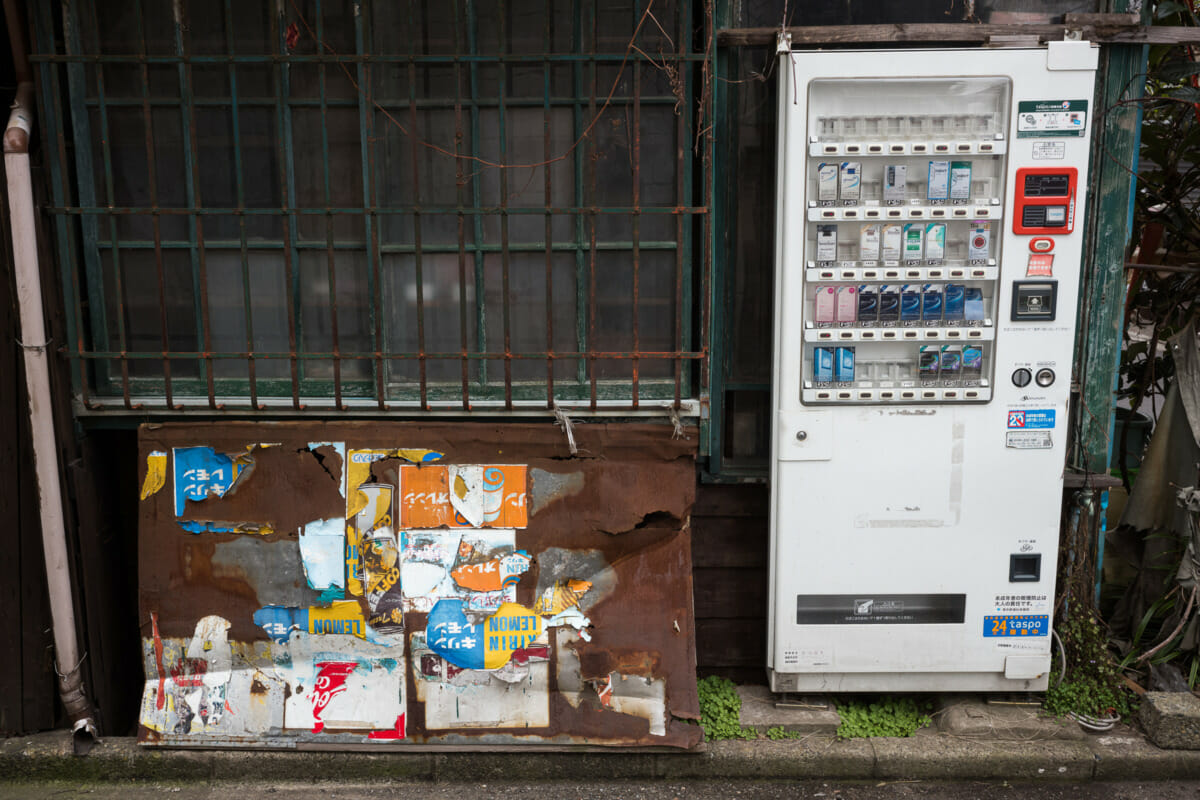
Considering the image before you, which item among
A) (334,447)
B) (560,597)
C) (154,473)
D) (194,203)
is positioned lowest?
(560,597)

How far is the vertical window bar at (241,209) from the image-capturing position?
12.5ft

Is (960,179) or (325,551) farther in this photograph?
(325,551)

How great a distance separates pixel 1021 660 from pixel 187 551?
3.89m

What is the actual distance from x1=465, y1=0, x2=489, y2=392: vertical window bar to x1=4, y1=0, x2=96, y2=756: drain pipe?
1.76m

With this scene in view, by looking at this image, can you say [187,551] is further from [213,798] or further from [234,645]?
[213,798]

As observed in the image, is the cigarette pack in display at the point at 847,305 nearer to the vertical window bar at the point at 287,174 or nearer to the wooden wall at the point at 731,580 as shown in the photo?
the wooden wall at the point at 731,580

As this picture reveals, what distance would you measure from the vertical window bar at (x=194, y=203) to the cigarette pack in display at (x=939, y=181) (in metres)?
3.19

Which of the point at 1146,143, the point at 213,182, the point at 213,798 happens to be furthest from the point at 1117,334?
the point at 213,798

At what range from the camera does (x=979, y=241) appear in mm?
3857

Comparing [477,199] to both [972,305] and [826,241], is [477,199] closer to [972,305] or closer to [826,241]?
[826,241]

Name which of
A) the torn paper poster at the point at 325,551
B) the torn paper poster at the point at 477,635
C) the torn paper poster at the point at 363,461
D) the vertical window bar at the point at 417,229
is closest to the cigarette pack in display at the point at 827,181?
the vertical window bar at the point at 417,229

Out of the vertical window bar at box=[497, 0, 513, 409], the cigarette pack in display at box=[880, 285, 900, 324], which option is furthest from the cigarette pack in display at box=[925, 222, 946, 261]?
the vertical window bar at box=[497, 0, 513, 409]

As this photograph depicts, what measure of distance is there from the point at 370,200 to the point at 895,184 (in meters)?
2.29

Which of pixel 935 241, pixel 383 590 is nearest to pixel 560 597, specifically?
pixel 383 590
